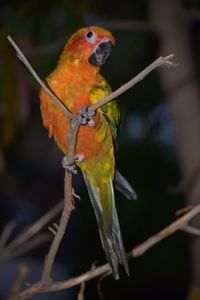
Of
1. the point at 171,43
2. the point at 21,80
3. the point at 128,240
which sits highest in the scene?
the point at 21,80

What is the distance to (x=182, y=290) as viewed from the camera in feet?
16.3

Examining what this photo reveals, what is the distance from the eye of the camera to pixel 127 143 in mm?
4809

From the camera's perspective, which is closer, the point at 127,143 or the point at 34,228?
the point at 34,228

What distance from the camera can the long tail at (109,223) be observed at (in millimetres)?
1649

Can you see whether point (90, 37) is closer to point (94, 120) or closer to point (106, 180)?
point (94, 120)

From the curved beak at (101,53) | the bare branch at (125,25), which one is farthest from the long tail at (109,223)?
the bare branch at (125,25)

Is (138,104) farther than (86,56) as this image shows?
Yes

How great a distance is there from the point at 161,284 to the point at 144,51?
6.65 ft

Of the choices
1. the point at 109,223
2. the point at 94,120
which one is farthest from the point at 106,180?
the point at 94,120

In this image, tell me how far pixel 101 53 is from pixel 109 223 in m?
0.54

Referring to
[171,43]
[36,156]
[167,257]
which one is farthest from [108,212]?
[36,156]

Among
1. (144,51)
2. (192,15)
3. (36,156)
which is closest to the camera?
(192,15)

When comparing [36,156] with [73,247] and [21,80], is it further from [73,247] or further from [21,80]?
[21,80]

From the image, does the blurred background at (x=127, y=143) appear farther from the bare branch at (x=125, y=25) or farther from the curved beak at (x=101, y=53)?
the curved beak at (x=101, y=53)
